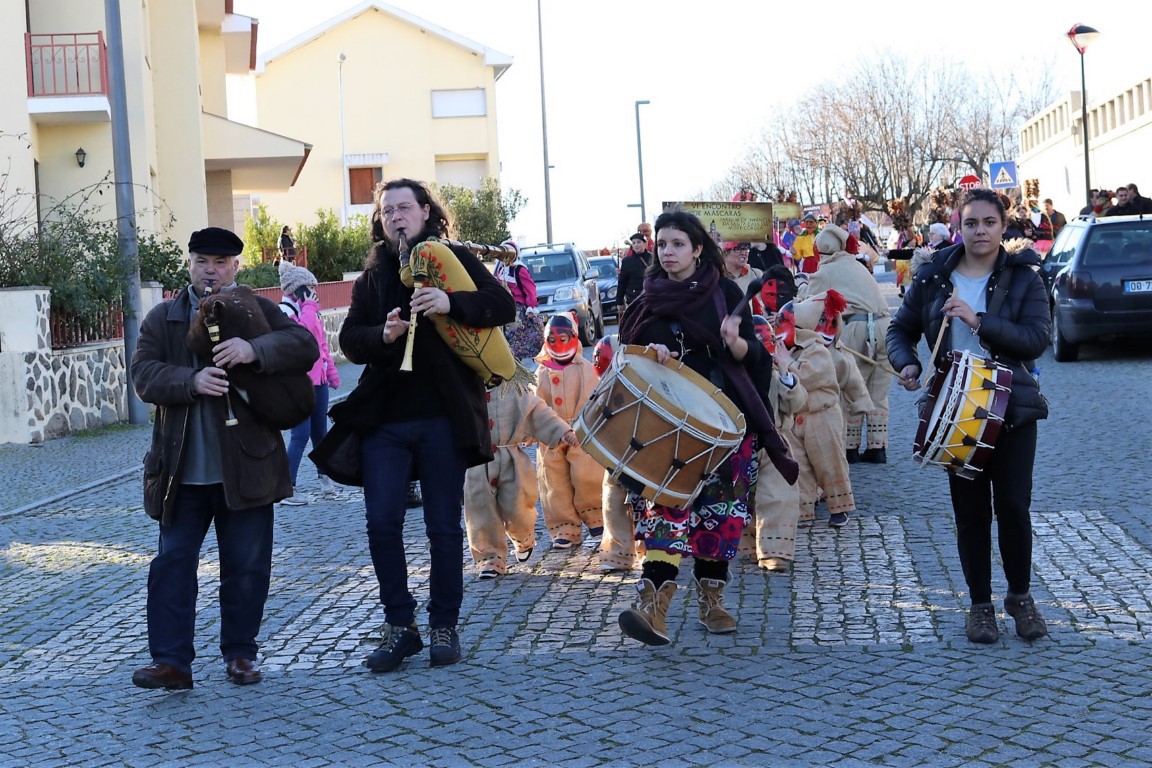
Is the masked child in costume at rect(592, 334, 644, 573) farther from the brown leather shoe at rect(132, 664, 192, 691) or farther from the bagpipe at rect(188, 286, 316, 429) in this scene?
the brown leather shoe at rect(132, 664, 192, 691)

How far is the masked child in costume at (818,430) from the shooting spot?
8.82 m

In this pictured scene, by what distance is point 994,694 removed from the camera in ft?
17.5

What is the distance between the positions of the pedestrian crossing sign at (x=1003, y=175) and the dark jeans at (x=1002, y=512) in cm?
2213

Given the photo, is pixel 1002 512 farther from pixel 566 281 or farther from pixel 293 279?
pixel 566 281

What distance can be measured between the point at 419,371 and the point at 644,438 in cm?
94

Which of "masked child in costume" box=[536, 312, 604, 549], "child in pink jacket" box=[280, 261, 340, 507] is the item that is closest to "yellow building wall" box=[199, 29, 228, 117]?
"child in pink jacket" box=[280, 261, 340, 507]

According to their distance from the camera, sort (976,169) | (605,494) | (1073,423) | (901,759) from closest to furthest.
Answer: (901,759)
(605,494)
(1073,423)
(976,169)

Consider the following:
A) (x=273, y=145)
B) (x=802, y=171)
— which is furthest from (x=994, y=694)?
(x=802, y=171)

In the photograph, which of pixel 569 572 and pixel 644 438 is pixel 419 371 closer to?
pixel 644 438

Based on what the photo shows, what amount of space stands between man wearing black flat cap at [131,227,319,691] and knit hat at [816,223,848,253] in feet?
21.8

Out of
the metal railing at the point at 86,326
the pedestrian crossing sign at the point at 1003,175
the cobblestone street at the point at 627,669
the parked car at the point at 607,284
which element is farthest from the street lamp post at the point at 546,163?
the cobblestone street at the point at 627,669

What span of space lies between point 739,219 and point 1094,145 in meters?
35.8

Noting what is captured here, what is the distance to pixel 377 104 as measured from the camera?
58938 millimetres

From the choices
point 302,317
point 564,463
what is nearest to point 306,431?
point 302,317
